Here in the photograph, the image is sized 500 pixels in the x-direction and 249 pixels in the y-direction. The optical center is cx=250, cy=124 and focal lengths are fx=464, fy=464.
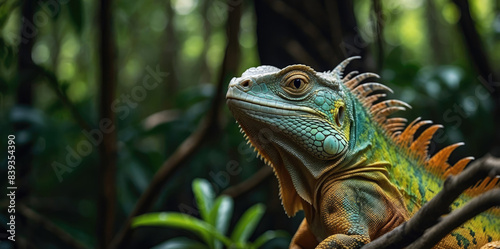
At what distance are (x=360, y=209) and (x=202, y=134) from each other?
3.21 m

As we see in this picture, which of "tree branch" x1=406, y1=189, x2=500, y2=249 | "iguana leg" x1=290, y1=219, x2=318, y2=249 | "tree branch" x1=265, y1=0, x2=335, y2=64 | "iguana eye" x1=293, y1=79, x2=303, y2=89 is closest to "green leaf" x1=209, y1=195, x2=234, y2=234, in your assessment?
"iguana leg" x1=290, y1=219, x2=318, y2=249

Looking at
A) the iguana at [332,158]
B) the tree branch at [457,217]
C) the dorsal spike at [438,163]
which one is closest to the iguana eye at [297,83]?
the iguana at [332,158]

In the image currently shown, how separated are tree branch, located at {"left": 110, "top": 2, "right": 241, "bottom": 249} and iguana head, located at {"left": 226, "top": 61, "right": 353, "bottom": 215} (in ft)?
8.22

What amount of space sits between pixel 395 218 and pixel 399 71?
5.00 meters

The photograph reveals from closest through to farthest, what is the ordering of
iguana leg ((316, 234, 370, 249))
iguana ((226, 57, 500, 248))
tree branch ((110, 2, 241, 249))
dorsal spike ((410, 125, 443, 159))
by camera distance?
iguana leg ((316, 234, 370, 249)) < iguana ((226, 57, 500, 248)) < dorsal spike ((410, 125, 443, 159)) < tree branch ((110, 2, 241, 249))

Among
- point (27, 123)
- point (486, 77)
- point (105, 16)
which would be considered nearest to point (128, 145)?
point (27, 123)

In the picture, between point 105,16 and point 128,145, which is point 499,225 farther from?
point 128,145

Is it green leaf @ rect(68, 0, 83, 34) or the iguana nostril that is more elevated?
green leaf @ rect(68, 0, 83, 34)

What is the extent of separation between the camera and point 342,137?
2.55m

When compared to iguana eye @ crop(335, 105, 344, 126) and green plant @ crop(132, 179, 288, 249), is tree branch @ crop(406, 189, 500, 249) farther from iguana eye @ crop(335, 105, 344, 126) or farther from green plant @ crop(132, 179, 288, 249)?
green plant @ crop(132, 179, 288, 249)

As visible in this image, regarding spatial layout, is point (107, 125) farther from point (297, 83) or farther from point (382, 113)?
point (382, 113)

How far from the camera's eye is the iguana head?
2.51 metres

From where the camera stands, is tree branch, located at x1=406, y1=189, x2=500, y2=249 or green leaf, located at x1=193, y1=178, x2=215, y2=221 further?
green leaf, located at x1=193, y1=178, x2=215, y2=221

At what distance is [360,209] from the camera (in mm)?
2373
